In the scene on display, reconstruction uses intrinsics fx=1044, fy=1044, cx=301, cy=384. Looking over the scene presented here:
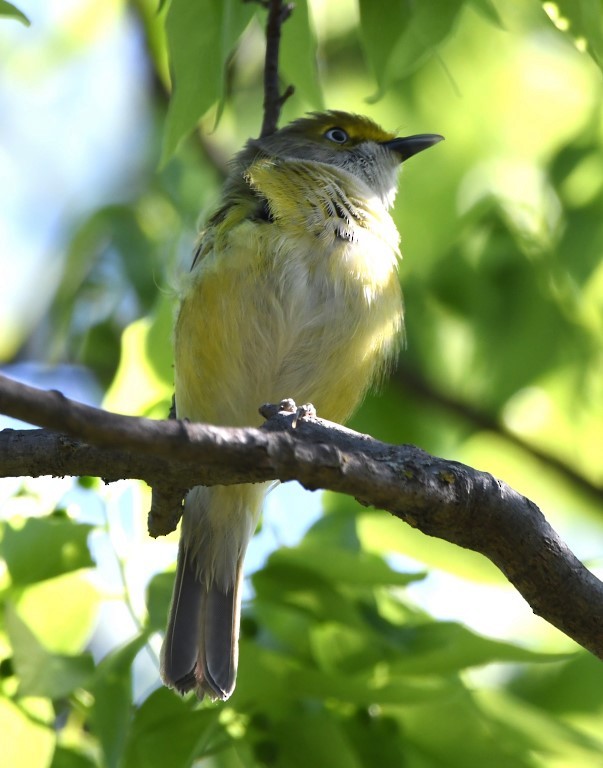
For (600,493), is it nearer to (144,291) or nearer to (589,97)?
(589,97)

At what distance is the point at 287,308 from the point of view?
442 centimetres

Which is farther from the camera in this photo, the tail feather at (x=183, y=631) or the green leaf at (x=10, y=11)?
the tail feather at (x=183, y=631)

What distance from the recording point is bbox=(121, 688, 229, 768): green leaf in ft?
11.0

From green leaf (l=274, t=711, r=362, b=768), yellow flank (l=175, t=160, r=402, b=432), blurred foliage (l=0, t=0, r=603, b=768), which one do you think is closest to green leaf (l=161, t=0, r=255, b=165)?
blurred foliage (l=0, t=0, r=603, b=768)

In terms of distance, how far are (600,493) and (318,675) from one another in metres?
3.11

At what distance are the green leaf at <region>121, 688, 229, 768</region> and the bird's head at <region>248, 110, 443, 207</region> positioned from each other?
3.02 metres

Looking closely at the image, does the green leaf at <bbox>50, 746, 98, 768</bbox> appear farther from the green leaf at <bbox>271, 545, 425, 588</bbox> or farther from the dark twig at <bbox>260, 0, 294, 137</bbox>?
the dark twig at <bbox>260, 0, 294, 137</bbox>

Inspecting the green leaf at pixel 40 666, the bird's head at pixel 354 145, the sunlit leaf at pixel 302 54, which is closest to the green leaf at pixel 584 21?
the sunlit leaf at pixel 302 54

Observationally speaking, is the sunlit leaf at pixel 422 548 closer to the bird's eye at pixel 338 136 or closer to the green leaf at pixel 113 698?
the green leaf at pixel 113 698

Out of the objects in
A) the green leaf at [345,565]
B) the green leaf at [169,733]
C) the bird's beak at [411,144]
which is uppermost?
the bird's beak at [411,144]

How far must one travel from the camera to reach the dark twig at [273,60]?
396 centimetres

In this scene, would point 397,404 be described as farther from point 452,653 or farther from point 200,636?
point 452,653

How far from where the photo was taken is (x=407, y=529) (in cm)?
438

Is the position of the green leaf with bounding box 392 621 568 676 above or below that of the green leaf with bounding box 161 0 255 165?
below
